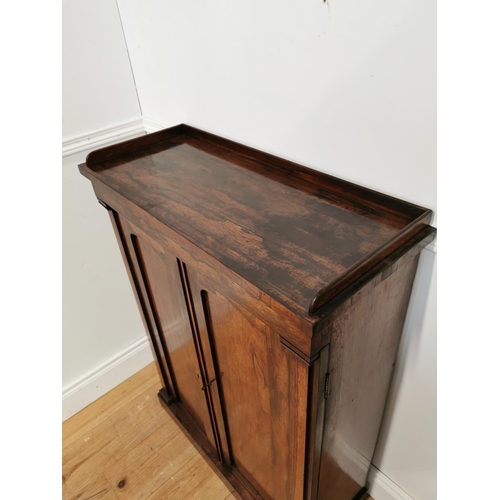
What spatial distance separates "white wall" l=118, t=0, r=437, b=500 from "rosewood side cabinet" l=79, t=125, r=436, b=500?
1.8 inches

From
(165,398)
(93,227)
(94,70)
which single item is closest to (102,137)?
(94,70)

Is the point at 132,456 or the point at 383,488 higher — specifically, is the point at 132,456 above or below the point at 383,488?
below

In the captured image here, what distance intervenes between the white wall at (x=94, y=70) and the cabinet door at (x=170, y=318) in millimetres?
477

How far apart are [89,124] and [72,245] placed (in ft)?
1.34

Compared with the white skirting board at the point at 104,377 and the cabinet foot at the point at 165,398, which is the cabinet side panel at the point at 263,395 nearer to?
the cabinet foot at the point at 165,398

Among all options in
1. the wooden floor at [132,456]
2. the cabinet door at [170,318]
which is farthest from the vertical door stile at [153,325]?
the wooden floor at [132,456]

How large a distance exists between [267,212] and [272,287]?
0.74 feet

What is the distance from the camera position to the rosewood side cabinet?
600mm

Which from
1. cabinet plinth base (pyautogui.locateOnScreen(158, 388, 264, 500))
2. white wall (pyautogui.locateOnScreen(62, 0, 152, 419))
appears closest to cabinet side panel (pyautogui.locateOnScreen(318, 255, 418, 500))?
cabinet plinth base (pyautogui.locateOnScreen(158, 388, 264, 500))

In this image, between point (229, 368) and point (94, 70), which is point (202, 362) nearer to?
point (229, 368)

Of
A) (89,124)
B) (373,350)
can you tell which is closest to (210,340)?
(373,350)

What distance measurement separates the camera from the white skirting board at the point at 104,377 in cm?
157

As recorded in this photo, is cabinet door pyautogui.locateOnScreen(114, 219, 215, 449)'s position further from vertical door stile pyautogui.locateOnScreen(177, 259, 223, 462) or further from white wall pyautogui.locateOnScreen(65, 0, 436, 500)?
white wall pyautogui.locateOnScreen(65, 0, 436, 500)

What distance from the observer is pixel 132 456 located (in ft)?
4.65
